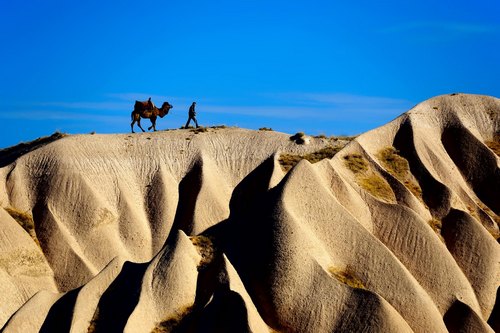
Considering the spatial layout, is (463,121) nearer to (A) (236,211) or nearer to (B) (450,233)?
(B) (450,233)

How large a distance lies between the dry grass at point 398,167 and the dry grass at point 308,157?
12.2 ft

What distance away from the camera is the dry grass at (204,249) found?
39.8 metres

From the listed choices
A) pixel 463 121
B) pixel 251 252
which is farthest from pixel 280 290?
pixel 463 121

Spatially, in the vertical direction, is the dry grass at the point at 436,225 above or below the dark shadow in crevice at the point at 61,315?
above

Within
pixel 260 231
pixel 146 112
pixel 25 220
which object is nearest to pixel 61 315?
pixel 260 231

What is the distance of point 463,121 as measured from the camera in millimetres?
54781

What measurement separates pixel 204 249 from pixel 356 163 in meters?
11.4

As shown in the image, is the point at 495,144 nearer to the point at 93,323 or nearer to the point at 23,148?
the point at 93,323

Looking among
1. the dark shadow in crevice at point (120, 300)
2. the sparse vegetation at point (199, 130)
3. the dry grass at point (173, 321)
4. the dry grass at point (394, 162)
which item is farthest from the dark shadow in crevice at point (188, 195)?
the dry grass at point (173, 321)

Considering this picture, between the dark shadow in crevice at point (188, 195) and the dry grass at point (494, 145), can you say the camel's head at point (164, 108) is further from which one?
the dry grass at point (494, 145)

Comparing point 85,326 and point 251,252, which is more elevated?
point 251,252

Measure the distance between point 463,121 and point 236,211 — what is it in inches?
661

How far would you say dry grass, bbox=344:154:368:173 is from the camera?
4828cm

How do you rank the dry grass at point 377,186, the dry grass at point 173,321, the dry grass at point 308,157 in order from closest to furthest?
the dry grass at point 173,321 → the dry grass at point 377,186 → the dry grass at point 308,157
